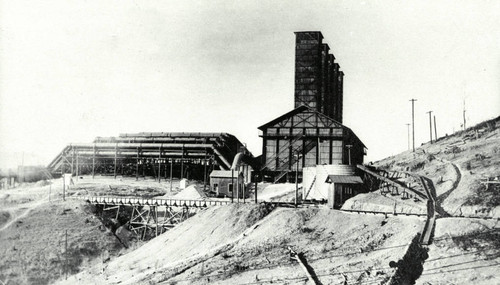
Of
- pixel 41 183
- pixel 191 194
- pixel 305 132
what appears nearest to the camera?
pixel 191 194

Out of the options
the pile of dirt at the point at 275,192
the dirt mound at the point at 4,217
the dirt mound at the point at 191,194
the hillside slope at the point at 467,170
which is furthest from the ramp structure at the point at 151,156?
the hillside slope at the point at 467,170

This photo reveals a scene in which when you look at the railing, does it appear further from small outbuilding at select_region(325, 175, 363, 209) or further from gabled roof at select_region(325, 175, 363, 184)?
small outbuilding at select_region(325, 175, 363, 209)

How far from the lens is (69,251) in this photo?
3634 centimetres

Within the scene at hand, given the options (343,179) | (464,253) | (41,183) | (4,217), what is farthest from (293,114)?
(464,253)

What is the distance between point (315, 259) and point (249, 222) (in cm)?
859

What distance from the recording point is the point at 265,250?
2353 cm

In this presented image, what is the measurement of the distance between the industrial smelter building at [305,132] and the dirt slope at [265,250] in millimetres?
21992

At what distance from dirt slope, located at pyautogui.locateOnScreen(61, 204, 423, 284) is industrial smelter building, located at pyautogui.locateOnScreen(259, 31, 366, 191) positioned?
72.2ft

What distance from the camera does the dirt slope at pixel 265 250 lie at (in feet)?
66.4

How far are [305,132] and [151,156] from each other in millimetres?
19488

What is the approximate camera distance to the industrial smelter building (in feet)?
171

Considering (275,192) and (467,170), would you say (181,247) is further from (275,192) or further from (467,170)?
(467,170)

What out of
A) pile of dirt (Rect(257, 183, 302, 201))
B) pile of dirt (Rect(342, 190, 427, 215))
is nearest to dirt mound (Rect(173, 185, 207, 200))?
pile of dirt (Rect(257, 183, 302, 201))

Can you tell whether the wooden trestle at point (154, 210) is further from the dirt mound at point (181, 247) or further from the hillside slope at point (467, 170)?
the hillside slope at point (467, 170)
